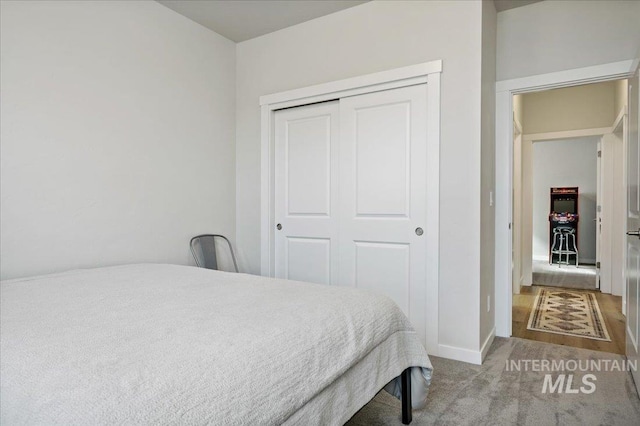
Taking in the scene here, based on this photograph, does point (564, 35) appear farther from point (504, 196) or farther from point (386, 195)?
point (386, 195)

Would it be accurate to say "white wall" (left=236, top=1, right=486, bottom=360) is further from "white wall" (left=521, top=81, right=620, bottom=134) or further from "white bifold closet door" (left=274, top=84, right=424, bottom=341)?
"white wall" (left=521, top=81, right=620, bottom=134)

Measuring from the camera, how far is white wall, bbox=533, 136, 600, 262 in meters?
7.79

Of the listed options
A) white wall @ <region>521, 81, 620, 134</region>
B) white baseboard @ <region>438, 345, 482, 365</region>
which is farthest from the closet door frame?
white wall @ <region>521, 81, 620, 134</region>

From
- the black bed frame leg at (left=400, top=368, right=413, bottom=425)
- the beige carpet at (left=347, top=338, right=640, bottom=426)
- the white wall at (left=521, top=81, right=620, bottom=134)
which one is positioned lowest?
the beige carpet at (left=347, top=338, right=640, bottom=426)

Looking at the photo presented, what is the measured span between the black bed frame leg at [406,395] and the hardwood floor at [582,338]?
1.80 m

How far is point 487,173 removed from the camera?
273 centimetres

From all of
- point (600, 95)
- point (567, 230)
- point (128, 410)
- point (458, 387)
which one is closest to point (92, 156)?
point (128, 410)

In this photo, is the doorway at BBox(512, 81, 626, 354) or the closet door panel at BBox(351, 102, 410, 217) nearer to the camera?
the closet door panel at BBox(351, 102, 410, 217)

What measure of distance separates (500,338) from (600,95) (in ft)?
10.9

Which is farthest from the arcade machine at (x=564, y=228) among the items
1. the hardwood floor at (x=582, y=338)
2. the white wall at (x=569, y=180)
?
the hardwood floor at (x=582, y=338)

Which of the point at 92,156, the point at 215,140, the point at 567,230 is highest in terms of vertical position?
the point at 215,140

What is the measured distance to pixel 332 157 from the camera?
3105 mm

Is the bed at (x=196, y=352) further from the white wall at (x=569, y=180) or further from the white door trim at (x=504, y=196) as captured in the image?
the white wall at (x=569, y=180)

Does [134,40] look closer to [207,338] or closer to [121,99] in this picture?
[121,99]
